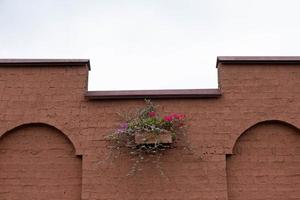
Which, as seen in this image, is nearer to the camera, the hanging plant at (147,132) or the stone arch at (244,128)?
the hanging plant at (147,132)

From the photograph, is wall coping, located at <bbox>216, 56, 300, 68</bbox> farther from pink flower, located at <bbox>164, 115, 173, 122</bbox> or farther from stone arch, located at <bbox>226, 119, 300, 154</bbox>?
pink flower, located at <bbox>164, 115, 173, 122</bbox>

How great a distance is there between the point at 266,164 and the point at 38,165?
3.60m

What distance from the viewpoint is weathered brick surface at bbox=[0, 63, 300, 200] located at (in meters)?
7.60

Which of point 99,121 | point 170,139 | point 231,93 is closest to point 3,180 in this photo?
point 99,121

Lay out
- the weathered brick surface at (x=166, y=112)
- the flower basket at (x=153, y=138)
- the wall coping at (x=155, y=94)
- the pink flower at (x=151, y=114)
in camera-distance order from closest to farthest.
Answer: the flower basket at (x=153, y=138), the weathered brick surface at (x=166, y=112), the pink flower at (x=151, y=114), the wall coping at (x=155, y=94)

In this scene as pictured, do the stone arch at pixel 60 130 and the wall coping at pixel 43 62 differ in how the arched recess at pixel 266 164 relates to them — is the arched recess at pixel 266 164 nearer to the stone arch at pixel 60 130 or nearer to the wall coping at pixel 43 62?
the stone arch at pixel 60 130

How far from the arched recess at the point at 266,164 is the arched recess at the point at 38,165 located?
2482mm

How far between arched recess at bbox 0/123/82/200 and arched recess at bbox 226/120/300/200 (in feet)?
8.14

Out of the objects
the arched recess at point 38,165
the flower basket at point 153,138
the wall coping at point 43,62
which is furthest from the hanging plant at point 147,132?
the wall coping at point 43,62

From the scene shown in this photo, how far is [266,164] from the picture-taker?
7805 millimetres

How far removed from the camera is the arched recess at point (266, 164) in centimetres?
769

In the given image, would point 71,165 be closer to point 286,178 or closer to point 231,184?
point 231,184

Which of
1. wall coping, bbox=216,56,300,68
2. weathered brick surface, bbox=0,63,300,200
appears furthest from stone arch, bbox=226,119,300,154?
wall coping, bbox=216,56,300,68

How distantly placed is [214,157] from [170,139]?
79cm
